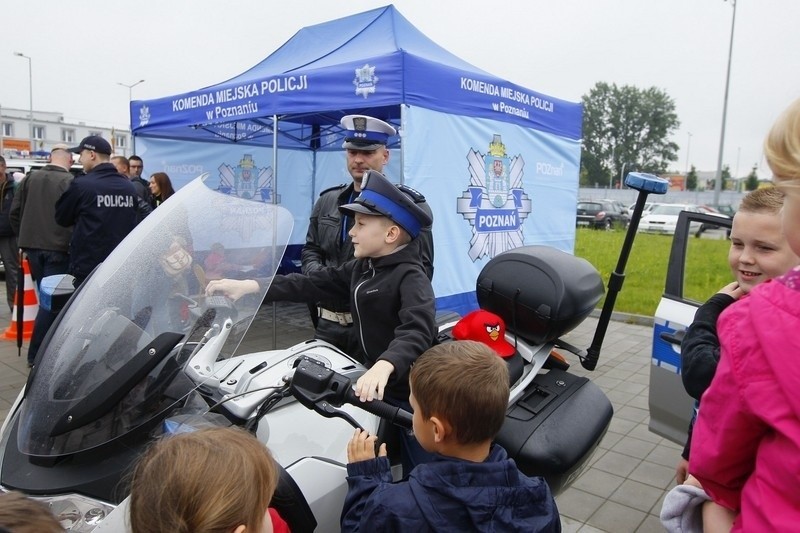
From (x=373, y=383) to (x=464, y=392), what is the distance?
0.31 m

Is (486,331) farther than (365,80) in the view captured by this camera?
No

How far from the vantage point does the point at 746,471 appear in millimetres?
1010

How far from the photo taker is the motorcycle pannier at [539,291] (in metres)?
2.46

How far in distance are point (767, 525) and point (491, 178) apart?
213 inches

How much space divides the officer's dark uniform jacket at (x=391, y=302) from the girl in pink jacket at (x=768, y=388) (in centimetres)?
104

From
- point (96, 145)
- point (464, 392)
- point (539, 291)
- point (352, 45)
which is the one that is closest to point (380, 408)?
point (464, 392)

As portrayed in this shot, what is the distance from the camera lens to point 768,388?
878 mm

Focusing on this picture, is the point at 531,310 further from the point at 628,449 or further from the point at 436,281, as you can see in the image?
the point at 436,281

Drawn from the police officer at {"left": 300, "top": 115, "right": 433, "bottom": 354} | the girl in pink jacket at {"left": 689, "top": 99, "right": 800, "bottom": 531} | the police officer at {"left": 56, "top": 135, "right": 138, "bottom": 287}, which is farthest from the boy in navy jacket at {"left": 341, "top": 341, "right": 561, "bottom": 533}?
the police officer at {"left": 56, "top": 135, "right": 138, "bottom": 287}

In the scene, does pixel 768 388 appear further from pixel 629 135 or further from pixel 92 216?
pixel 629 135

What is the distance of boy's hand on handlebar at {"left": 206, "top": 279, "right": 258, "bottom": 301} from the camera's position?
5.83 ft

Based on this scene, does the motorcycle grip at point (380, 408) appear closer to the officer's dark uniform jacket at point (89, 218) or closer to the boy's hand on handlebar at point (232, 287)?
the boy's hand on handlebar at point (232, 287)

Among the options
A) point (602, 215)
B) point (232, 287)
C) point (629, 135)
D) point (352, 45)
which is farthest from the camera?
point (629, 135)

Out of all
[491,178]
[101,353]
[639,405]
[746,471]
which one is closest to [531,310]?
[746,471]
